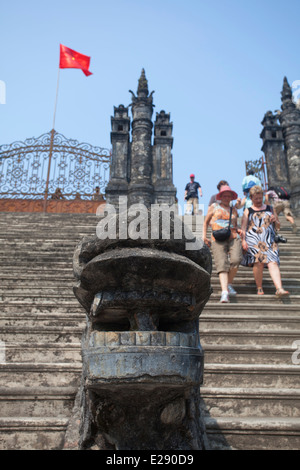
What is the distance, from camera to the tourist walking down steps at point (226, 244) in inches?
172

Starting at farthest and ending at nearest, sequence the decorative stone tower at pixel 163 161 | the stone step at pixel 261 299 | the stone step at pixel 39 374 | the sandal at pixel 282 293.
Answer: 1. the decorative stone tower at pixel 163 161
2. the stone step at pixel 261 299
3. the sandal at pixel 282 293
4. the stone step at pixel 39 374

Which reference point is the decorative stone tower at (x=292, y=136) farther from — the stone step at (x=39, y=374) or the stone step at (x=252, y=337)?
the stone step at (x=39, y=374)

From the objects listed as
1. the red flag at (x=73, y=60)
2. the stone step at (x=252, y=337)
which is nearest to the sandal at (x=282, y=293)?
the stone step at (x=252, y=337)

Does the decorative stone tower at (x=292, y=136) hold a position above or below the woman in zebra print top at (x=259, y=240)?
above

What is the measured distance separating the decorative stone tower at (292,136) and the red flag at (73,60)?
8.41m

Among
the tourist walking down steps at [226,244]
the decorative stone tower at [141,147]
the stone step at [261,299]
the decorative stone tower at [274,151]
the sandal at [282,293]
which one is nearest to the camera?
the sandal at [282,293]

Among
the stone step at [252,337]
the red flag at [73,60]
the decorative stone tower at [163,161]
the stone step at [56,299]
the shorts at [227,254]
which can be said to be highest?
the red flag at [73,60]

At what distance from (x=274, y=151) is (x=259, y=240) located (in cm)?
1127

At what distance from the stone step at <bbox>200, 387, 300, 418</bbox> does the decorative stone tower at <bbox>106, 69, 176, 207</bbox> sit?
35.1 feet

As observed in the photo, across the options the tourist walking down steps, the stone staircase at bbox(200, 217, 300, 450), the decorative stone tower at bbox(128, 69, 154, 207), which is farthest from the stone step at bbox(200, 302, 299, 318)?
the decorative stone tower at bbox(128, 69, 154, 207)

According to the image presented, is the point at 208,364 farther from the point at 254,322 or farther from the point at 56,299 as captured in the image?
the point at 56,299

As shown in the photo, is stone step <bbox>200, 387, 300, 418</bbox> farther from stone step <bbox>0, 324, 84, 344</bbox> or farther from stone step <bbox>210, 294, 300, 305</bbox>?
stone step <bbox>210, 294, 300, 305</bbox>

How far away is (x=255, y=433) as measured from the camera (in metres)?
2.16

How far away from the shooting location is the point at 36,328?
3268 mm
